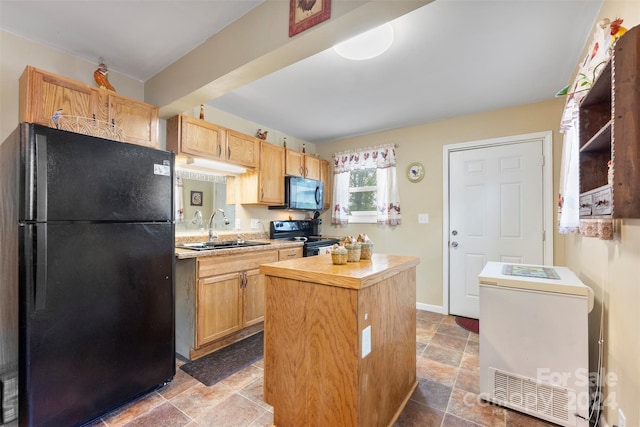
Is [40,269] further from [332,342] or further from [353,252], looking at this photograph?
[353,252]

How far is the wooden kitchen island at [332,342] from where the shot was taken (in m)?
1.25

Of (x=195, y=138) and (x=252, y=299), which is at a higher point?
(x=195, y=138)

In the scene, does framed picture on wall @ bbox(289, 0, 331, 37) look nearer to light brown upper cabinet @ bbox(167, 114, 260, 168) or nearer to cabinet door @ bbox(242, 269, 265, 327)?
light brown upper cabinet @ bbox(167, 114, 260, 168)

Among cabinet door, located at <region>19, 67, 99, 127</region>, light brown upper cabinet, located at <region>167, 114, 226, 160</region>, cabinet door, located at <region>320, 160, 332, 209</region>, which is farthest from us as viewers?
cabinet door, located at <region>320, 160, 332, 209</region>

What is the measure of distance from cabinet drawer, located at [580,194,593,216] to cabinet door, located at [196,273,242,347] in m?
2.48

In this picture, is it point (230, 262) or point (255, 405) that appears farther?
point (230, 262)

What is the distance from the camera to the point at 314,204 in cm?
402

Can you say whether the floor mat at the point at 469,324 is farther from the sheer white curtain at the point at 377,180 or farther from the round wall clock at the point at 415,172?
the round wall clock at the point at 415,172

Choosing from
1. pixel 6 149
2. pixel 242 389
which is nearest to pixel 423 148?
pixel 242 389

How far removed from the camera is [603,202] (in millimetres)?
1061

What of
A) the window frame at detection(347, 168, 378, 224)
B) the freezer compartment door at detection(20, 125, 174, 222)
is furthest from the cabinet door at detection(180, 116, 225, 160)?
the window frame at detection(347, 168, 378, 224)

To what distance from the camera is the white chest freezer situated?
1534 millimetres

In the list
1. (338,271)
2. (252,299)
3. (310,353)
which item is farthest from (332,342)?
(252,299)

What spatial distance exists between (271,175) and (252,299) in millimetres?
1508
